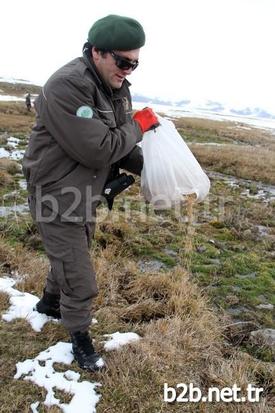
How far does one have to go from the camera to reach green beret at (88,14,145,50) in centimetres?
285

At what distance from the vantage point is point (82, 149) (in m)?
2.89

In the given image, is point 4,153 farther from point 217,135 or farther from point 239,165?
point 217,135

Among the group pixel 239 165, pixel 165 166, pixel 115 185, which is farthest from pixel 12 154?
pixel 165 166

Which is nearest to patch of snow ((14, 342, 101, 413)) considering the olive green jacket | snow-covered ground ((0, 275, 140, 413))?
snow-covered ground ((0, 275, 140, 413))

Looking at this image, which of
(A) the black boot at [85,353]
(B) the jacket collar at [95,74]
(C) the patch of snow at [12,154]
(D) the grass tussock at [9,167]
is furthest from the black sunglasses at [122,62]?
(C) the patch of snow at [12,154]

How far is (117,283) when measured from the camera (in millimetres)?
5051

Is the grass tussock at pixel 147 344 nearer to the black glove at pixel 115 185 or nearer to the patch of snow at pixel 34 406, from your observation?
the patch of snow at pixel 34 406

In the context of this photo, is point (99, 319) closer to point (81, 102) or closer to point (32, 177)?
point (32, 177)

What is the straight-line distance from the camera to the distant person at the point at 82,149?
9.37 ft

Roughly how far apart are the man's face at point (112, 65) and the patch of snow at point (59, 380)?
2.04 m

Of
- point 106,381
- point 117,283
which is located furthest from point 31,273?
point 106,381

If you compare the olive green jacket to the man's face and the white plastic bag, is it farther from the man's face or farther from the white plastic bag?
the white plastic bag

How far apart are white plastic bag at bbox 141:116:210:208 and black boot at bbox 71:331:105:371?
1.16m

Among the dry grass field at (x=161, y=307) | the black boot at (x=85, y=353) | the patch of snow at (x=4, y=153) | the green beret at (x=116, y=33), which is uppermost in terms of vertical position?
the green beret at (x=116, y=33)
